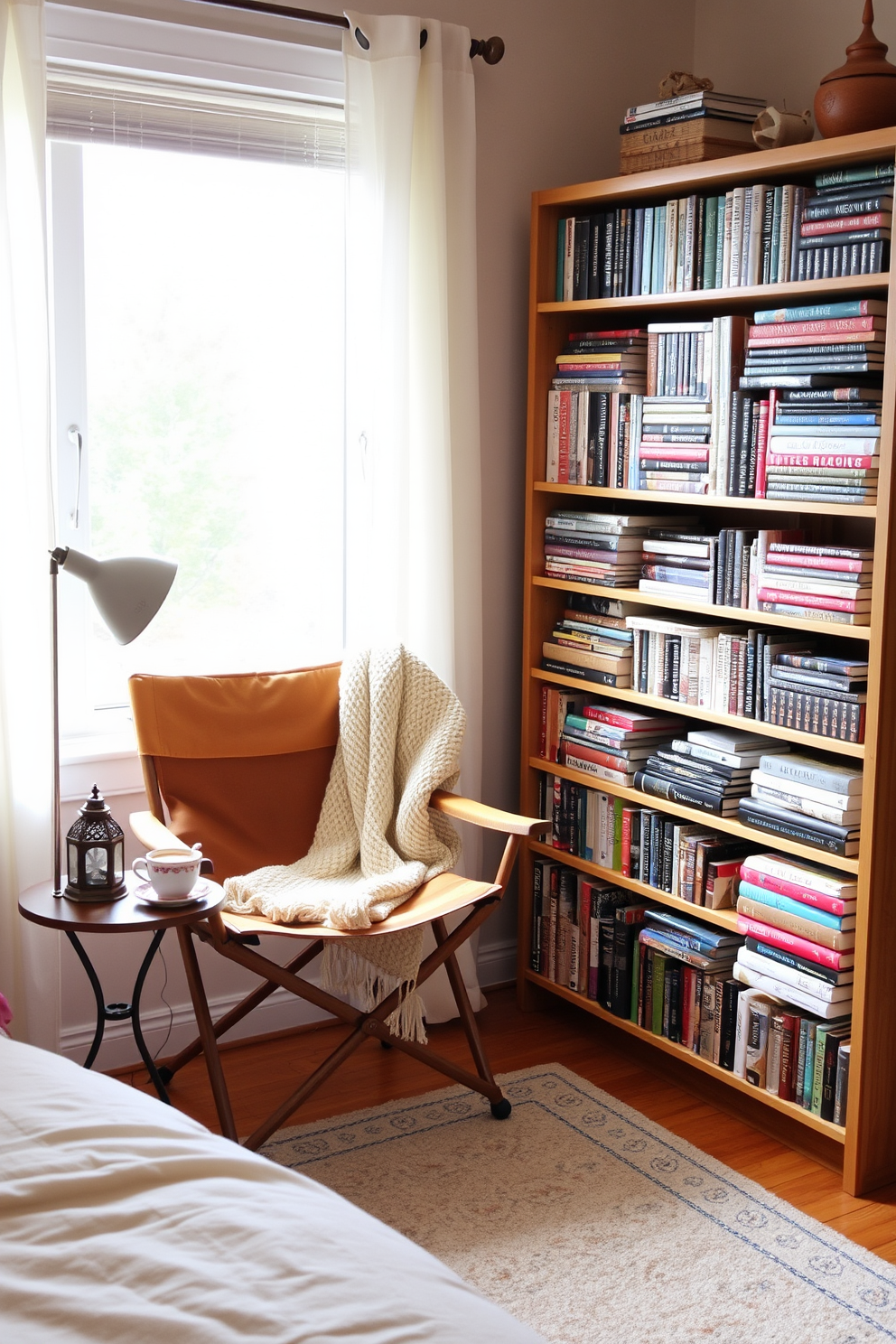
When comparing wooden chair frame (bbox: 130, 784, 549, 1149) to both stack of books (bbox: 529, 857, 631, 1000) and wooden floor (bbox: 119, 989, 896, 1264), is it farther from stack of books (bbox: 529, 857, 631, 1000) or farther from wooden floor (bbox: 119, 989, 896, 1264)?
stack of books (bbox: 529, 857, 631, 1000)

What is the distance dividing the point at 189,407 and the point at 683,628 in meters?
1.21

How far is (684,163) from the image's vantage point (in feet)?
9.03

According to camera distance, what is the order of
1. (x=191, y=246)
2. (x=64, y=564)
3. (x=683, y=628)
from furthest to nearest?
(x=191, y=246) < (x=683, y=628) < (x=64, y=564)

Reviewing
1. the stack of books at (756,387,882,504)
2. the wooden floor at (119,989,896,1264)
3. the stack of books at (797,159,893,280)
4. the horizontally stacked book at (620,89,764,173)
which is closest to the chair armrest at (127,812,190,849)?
the wooden floor at (119,989,896,1264)

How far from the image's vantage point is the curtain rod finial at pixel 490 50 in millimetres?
2924

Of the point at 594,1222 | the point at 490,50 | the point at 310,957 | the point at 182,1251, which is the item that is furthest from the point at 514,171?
the point at 182,1251

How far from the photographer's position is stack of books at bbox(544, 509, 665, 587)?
2904 mm

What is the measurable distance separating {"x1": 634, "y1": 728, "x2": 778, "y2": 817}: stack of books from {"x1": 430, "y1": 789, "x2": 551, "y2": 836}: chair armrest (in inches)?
12.0

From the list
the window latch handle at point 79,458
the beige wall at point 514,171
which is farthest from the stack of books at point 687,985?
the window latch handle at point 79,458

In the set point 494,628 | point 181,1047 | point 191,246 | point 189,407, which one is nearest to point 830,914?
point 494,628

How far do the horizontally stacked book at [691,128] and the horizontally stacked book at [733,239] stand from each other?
0.10 meters

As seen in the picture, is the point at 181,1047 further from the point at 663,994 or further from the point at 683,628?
the point at 683,628

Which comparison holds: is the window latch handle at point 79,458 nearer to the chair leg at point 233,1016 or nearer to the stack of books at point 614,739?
the chair leg at point 233,1016

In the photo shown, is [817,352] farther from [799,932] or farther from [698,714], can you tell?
[799,932]
